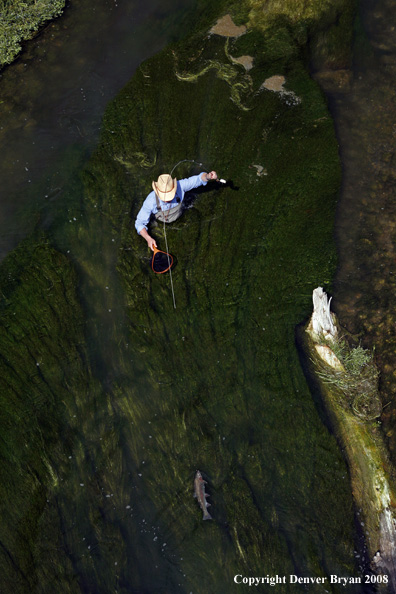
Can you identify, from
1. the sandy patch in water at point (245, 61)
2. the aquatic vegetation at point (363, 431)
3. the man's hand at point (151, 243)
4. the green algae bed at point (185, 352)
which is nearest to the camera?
the green algae bed at point (185, 352)

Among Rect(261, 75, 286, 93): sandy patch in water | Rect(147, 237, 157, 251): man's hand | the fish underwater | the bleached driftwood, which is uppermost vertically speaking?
Rect(261, 75, 286, 93): sandy patch in water

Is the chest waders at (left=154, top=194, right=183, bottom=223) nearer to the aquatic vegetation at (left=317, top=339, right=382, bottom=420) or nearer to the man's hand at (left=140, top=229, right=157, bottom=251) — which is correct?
the man's hand at (left=140, top=229, right=157, bottom=251)

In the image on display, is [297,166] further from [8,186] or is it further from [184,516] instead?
[184,516]

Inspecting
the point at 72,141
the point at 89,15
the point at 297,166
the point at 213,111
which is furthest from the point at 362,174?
the point at 89,15

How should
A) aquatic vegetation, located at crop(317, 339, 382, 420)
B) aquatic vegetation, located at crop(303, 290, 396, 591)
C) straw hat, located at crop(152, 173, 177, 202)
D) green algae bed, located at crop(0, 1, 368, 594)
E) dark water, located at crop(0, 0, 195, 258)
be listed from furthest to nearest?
dark water, located at crop(0, 0, 195, 258), aquatic vegetation, located at crop(317, 339, 382, 420), straw hat, located at crop(152, 173, 177, 202), aquatic vegetation, located at crop(303, 290, 396, 591), green algae bed, located at crop(0, 1, 368, 594)

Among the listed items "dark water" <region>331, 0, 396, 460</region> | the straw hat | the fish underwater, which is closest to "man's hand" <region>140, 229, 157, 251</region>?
the straw hat

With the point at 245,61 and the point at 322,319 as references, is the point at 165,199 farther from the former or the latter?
the point at 245,61

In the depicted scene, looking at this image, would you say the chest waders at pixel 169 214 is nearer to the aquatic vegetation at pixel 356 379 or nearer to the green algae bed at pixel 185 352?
the green algae bed at pixel 185 352

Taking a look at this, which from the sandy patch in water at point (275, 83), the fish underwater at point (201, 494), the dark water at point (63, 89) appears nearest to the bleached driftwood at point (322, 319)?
the fish underwater at point (201, 494)
